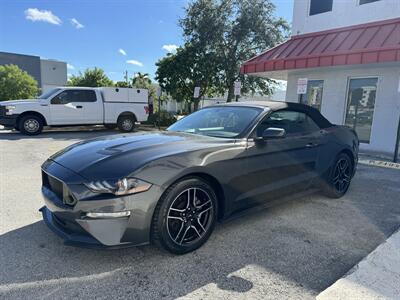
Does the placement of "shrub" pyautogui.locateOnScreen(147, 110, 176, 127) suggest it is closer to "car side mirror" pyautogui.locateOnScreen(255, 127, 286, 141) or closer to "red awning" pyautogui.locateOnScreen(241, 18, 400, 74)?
"red awning" pyautogui.locateOnScreen(241, 18, 400, 74)

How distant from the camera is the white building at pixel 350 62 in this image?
8.42m

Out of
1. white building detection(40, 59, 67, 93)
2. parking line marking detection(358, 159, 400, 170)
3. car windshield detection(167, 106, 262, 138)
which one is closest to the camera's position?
car windshield detection(167, 106, 262, 138)

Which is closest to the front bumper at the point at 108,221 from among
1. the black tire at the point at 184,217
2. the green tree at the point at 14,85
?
the black tire at the point at 184,217

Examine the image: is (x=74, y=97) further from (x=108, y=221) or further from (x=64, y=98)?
(x=108, y=221)

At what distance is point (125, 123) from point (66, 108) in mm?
2608

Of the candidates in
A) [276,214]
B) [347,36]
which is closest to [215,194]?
[276,214]

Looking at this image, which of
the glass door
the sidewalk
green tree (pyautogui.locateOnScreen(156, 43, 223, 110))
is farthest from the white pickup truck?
the sidewalk

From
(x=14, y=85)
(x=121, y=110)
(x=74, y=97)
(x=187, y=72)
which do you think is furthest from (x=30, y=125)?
(x=14, y=85)

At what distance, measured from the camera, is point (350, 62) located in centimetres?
826

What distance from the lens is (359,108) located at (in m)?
9.98

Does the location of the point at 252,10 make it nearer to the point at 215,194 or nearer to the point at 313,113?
the point at 313,113

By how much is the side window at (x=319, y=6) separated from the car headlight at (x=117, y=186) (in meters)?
10.7

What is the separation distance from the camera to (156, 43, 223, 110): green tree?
1941 centimetres

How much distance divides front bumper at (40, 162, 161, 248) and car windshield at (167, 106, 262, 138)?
136 cm
